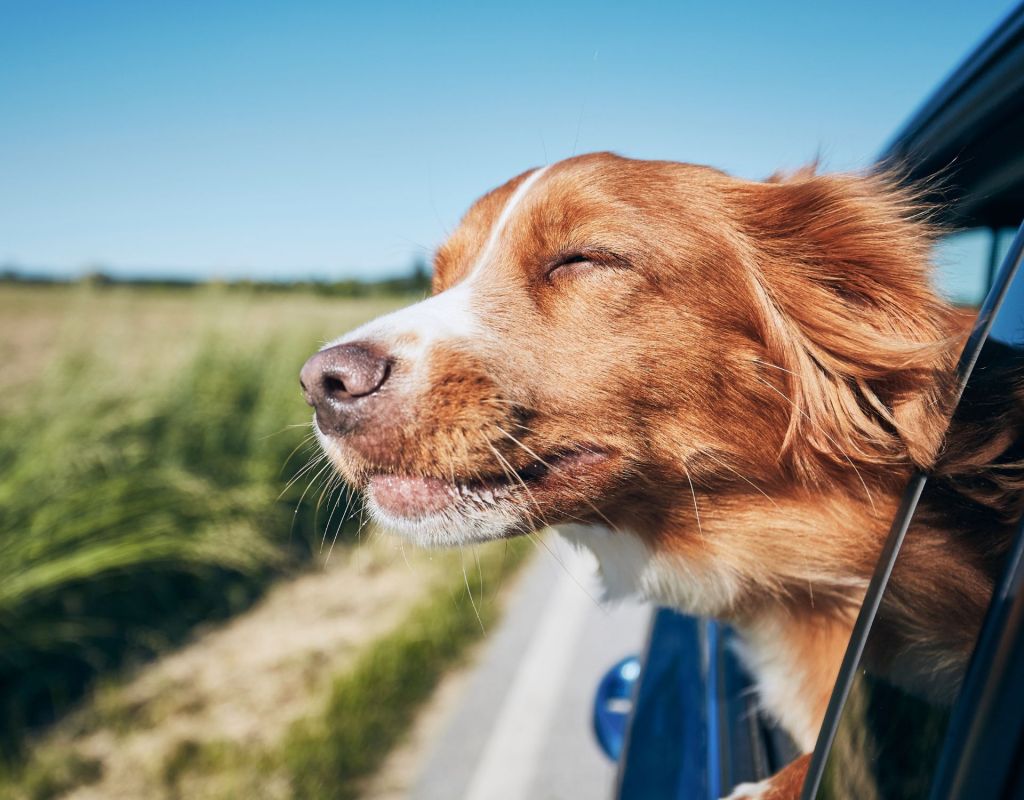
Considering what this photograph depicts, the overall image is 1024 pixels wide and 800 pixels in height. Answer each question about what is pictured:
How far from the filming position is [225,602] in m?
5.54

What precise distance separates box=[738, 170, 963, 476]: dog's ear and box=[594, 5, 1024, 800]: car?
13cm

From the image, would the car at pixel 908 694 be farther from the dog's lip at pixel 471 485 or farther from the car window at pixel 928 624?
the dog's lip at pixel 471 485

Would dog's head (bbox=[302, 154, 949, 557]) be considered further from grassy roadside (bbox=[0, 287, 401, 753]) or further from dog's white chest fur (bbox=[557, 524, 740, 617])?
grassy roadside (bbox=[0, 287, 401, 753])

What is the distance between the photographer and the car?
77cm

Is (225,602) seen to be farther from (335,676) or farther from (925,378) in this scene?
(925,378)

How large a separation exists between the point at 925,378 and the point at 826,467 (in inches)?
10.1

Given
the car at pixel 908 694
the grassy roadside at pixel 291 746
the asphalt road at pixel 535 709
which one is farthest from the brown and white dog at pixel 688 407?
the grassy roadside at pixel 291 746

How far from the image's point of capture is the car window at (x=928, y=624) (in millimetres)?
886

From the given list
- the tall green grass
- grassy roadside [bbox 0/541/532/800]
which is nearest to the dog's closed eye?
grassy roadside [bbox 0/541/532/800]

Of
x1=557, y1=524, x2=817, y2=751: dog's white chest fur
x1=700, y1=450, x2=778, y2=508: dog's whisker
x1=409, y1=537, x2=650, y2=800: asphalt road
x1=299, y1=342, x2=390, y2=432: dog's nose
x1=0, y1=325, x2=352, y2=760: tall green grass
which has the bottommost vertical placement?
x1=0, y1=325, x2=352, y2=760: tall green grass

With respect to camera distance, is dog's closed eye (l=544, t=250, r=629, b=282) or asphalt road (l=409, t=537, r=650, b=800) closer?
dog's closed eye (l=544, t=250, r=629, b=282)

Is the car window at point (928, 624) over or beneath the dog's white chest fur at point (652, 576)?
over

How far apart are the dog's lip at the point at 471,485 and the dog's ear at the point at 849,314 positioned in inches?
17.7

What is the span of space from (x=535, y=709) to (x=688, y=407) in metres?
2.89
